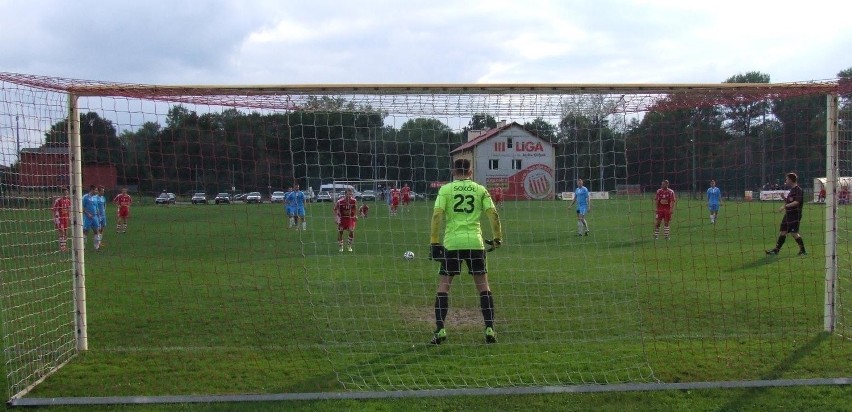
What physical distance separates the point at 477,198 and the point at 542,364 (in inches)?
69.1

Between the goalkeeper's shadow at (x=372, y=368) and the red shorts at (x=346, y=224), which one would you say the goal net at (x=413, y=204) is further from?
the red shorts at (x=346, y=224)

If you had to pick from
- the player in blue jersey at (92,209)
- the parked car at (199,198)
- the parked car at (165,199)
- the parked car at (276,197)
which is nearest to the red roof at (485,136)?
the parked car at (276,197)

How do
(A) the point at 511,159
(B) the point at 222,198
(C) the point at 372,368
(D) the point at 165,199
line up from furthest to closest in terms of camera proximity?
(B) the point at 222,198
(D) the point at 165,199
(A) the point at 511,159
(C) the point at 372,368

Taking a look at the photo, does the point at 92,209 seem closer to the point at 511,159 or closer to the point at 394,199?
the point at 394,199

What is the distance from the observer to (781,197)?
465 inches

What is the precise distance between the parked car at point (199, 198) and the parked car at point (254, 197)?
483 mm

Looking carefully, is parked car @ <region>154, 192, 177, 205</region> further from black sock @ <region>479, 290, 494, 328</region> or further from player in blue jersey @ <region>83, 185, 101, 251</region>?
player in blue jersey @ <region>83, 185, 101, 251</region>

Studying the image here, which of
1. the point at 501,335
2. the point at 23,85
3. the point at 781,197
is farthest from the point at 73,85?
the point at 781,197

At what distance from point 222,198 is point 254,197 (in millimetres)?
380

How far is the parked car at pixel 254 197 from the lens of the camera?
27.5 feet

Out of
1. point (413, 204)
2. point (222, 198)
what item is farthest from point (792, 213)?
point (222, 198)

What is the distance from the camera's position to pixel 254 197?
868cm

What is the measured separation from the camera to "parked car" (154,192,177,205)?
8.00 meters

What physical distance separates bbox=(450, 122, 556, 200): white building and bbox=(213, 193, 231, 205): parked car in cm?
277
